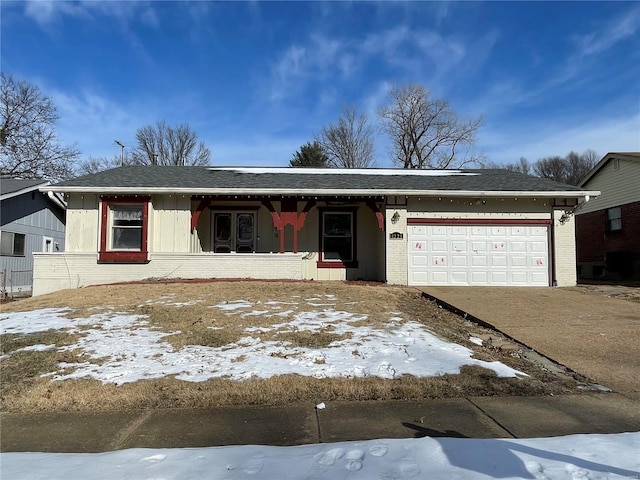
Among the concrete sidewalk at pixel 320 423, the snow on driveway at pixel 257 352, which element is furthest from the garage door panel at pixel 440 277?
the concrete sidewalk at pixel 320 423

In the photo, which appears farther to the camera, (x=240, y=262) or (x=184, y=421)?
(x=240, y=262)

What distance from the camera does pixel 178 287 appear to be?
11523 millimetres

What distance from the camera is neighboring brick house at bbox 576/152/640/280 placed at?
19.3 meters

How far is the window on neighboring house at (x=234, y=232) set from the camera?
1507 cm

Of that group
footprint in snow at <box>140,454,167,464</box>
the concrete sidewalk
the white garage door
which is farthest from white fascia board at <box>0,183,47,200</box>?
footprint in snow at <box>140,454,167,464</box>

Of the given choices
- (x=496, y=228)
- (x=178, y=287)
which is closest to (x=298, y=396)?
(x=178, y=287)

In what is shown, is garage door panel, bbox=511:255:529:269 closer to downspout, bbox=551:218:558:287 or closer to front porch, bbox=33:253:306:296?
downspout, bbox=551:218:558:287

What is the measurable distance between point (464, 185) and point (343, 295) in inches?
246

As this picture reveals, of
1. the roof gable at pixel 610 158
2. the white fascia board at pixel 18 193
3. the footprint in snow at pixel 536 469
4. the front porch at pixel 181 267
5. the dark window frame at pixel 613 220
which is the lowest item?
the footprint in snow at pixel 536 469

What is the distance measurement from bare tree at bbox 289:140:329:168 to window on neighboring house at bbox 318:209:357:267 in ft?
73.1

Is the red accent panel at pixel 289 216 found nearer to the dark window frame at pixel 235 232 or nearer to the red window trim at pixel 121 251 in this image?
the dark window frame at pixel 235 232

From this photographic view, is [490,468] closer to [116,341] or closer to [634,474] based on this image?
[634,474]

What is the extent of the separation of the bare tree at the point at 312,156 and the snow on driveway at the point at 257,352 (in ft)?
97.9

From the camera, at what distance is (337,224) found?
1501 cm
